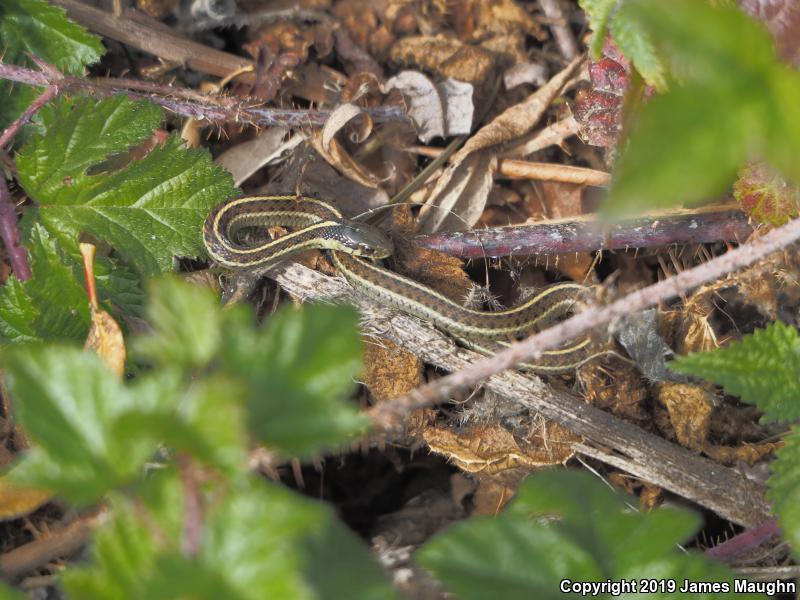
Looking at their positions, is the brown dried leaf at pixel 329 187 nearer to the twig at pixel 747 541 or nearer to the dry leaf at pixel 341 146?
the dry leaf at pixel 341 146

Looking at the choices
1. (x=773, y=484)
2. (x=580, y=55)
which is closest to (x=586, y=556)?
(x=773, y=484)

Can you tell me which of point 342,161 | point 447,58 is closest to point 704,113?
point 342,161

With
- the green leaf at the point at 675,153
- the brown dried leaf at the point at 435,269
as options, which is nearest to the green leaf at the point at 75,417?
the green leaf at the point at 675,153

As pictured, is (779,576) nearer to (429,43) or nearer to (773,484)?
(773,484)

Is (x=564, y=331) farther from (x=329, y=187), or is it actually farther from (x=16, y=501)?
(x=329, y=187)

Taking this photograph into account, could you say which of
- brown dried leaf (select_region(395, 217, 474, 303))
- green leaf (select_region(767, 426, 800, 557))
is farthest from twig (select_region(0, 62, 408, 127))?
green leaf (select_region(767, 426, 800, 557))

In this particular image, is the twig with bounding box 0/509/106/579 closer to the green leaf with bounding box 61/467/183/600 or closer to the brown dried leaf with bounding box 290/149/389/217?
the green leaf with bounding box 61/467/183/600
